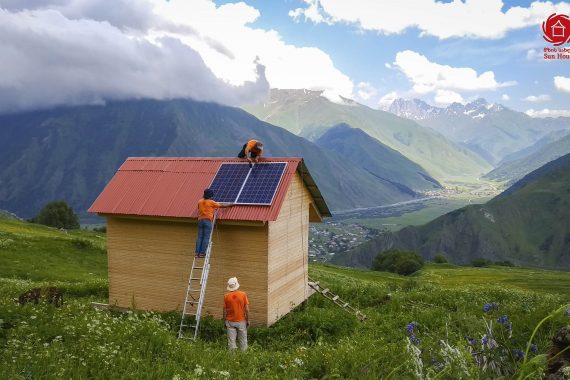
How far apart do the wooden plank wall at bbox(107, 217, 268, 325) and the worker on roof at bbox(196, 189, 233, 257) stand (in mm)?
1406

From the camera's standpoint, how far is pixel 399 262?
11188cm

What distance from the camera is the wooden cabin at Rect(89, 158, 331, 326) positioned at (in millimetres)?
20797

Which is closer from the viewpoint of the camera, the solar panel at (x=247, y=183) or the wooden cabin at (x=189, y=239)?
the wooden cabin at (x=189, y=239)

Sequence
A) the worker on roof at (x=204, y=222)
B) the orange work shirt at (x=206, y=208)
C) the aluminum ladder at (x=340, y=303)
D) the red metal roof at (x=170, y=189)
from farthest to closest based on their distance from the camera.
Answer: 1. the aluminum ladder at (x=340, y=303)
2. the red metal roof at (x=170, y=189)
3. the orange work shirt at (x=206, y=208)
4. the worker on roof at (x=204, y=222)

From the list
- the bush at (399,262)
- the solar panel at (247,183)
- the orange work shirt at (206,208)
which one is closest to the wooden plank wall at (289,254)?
the solar panel at (247,183)

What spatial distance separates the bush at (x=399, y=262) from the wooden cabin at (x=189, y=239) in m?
90.0

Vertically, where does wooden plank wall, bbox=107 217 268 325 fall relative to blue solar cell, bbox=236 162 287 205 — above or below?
below

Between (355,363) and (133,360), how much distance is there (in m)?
5.84

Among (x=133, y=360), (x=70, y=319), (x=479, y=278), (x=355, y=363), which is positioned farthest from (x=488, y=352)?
(x=479, y=278)

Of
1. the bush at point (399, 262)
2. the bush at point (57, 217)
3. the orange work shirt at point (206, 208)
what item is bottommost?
the bush at point (399, 262)

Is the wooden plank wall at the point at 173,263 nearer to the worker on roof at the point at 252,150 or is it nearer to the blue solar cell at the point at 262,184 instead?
the blue solar cell at the point at 262,184

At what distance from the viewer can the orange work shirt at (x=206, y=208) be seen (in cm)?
1975

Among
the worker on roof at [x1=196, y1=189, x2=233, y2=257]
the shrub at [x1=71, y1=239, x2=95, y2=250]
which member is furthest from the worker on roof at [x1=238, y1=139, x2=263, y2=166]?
the shrub at [x1=71, y1=239, x2=95, y2=250]

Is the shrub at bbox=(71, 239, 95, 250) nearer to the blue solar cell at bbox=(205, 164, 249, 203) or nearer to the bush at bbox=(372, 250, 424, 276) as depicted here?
the blue solar cell at bbox=(205, 164, 249, 203)
